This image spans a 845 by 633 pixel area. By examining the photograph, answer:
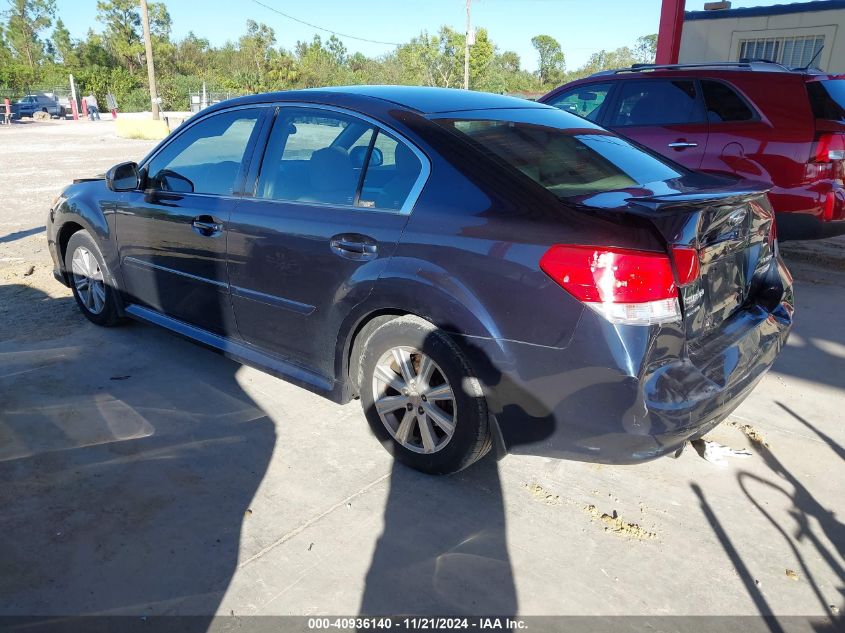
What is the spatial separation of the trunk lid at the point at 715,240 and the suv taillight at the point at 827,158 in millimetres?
3041

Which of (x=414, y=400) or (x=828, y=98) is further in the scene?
(x=828, y=98)

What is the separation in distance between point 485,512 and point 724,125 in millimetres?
4962

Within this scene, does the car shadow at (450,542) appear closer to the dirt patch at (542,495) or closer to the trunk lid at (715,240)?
the dirt patch at (542,495)

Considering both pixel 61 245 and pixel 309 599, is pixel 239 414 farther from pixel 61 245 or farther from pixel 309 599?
pixel 61 245

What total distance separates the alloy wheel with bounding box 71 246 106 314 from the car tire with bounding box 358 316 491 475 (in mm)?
2630

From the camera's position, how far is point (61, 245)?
5.17 m

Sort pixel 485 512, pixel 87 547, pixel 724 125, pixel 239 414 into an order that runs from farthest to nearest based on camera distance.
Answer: pixel 724 125
pixel 239 414
pixel 485 512
pixel 87 547

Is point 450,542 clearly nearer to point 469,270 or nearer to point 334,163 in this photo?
point 469,270

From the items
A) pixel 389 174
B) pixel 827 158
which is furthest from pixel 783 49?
pixel 389 174

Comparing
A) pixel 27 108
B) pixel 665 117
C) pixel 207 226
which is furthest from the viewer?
pixel 27 108

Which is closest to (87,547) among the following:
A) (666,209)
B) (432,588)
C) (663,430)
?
(432,588)

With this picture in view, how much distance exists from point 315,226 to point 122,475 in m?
1.47

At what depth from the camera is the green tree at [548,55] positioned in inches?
3401

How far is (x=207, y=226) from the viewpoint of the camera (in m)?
3.73
